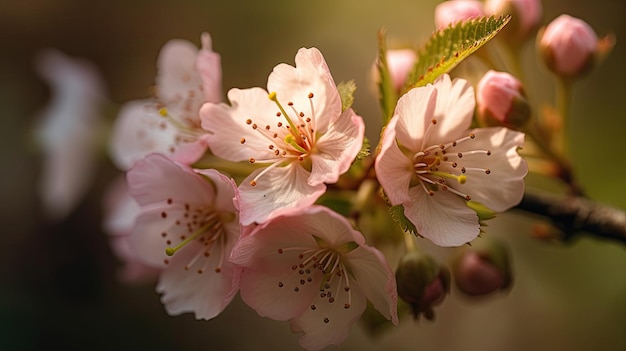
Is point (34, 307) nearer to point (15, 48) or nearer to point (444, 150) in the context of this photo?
point (15, 48)

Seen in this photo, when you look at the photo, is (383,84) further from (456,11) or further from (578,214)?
(578,214)

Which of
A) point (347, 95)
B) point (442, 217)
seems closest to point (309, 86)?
point (347, 95)

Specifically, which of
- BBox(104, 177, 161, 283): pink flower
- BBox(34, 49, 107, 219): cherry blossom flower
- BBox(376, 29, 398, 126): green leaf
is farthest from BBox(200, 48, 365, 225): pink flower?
BBox(34, 49, 107, 219): cherry blossom flower

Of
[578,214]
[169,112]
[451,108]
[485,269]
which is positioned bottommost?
[485,269]

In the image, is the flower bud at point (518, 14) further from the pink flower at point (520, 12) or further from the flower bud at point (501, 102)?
the flower bud at point (501, 102)

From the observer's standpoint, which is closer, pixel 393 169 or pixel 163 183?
pixel 393 169

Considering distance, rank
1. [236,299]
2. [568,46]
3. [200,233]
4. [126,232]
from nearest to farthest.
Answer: [200,233] < [568,46] < [126,232] < [236,299]

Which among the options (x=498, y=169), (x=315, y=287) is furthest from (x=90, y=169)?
(x=498, y=169)
